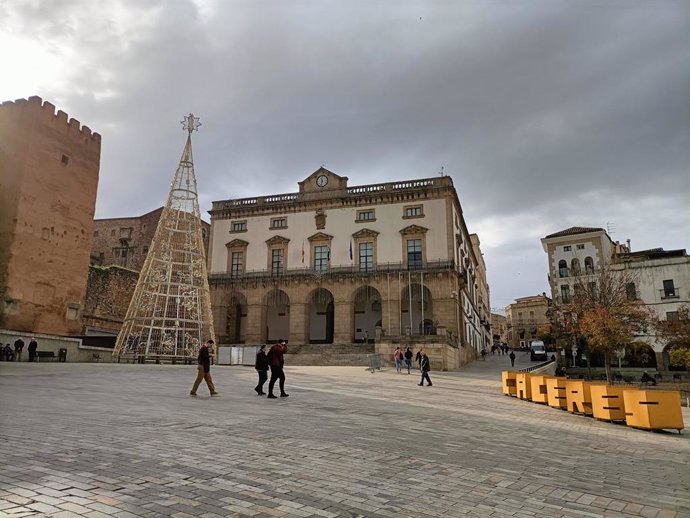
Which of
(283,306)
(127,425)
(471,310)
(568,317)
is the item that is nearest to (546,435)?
(127,425)

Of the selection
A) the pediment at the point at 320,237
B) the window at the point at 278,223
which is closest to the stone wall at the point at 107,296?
the window at the point at 278,223

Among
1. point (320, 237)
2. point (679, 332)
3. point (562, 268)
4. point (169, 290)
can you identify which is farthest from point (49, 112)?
point (562, 268)

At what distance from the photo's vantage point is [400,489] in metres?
4.68

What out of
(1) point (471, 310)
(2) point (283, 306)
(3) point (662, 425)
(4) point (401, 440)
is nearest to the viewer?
(4) point (401, 440)

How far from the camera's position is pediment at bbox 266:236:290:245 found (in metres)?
43.5

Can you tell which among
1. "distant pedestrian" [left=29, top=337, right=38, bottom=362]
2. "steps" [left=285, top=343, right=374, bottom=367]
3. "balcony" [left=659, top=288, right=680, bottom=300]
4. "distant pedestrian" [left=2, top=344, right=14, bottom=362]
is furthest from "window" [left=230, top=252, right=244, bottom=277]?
"balcony" [left=659, top=288, right=680, bottom=300]

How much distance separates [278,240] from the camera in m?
43.6

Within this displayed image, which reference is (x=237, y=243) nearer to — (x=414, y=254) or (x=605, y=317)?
(x=414, y=254)

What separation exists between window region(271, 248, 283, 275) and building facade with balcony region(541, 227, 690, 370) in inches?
1049

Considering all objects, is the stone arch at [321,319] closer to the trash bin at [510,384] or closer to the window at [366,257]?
the window at [366,257]

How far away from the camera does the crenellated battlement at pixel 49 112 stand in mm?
29328

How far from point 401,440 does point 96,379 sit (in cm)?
1259

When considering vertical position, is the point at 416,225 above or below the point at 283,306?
above

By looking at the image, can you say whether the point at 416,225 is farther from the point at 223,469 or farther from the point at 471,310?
the point at 223,469
